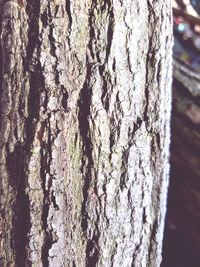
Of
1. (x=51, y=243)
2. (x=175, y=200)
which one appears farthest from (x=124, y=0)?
(x=175, y=200)

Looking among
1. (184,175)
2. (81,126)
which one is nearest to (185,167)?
(184,175)

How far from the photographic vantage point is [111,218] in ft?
2.97

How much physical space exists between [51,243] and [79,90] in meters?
0.31

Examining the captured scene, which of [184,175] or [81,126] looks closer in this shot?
[81,126]

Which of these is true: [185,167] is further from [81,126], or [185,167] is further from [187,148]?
[81,126]

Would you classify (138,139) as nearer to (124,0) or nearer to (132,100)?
(132,100)

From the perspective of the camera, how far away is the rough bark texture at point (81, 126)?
776mm

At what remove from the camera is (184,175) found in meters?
2.07

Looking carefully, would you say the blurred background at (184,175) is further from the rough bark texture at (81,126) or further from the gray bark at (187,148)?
the rough bark texture at (81,126)

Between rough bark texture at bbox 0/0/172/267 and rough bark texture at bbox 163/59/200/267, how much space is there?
1.06 meters

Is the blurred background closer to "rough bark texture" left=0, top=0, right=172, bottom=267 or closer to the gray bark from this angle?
the gray bark

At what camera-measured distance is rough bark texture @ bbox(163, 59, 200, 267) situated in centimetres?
197

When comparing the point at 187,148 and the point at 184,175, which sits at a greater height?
the point at 187,148

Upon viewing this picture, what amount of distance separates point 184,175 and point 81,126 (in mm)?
1329
